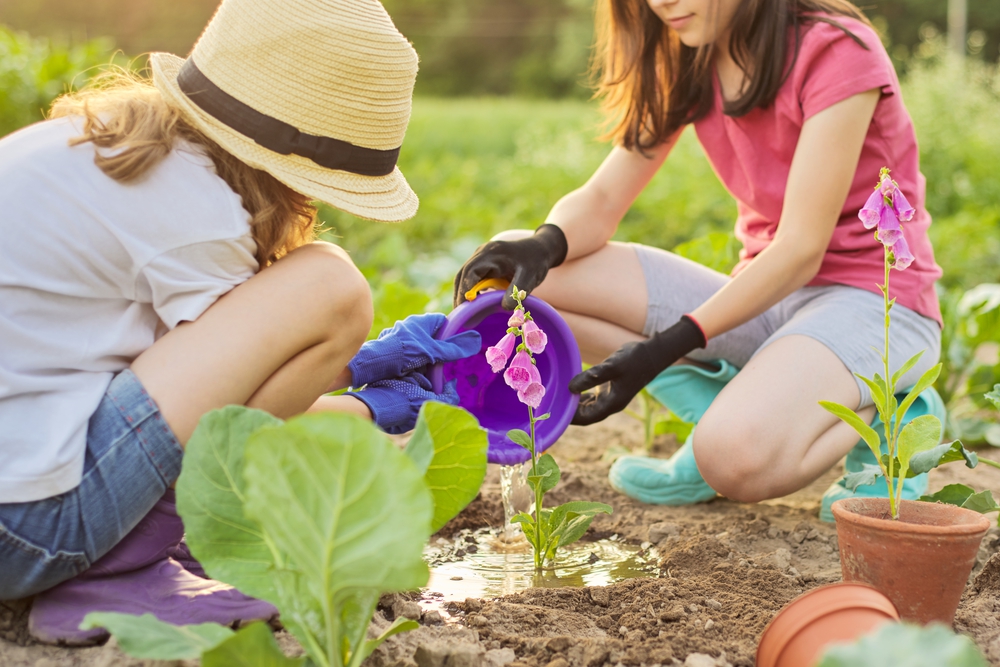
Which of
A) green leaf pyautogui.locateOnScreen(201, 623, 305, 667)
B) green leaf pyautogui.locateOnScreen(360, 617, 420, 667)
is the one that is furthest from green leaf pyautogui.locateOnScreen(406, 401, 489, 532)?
green leaf pyautogui.locateOnScreen(201, 623, 305, 667)

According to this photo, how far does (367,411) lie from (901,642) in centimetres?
109

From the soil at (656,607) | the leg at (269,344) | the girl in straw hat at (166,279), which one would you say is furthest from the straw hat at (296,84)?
the soil at (656,607)

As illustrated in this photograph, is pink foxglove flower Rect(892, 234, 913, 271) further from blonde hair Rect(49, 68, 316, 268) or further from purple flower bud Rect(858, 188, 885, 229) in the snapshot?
blonde hair Rect(49, 68, 316, 268)

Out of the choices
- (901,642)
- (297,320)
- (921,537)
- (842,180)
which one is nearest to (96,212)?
(297,320)

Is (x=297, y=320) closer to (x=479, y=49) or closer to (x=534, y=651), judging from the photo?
(x=534, y=651)

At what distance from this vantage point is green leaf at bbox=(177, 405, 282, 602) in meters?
1.11

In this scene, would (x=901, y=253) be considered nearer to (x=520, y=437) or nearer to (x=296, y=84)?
(x=520, y=437)

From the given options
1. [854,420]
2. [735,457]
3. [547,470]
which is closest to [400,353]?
[547,470]

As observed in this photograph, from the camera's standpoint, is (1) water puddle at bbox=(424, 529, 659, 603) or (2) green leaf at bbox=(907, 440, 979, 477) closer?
(2) green leaf at bbox=(907, 440, 979, 477)

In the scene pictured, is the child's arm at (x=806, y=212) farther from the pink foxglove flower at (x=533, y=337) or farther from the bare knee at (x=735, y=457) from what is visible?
the pink foxglove flower at (x=533, y=337)

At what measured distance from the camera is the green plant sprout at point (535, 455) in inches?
61.6

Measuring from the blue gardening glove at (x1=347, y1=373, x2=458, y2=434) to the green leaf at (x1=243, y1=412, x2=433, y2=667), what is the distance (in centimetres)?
68

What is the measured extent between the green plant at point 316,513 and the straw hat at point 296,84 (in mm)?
481

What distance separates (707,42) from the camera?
1.99m
